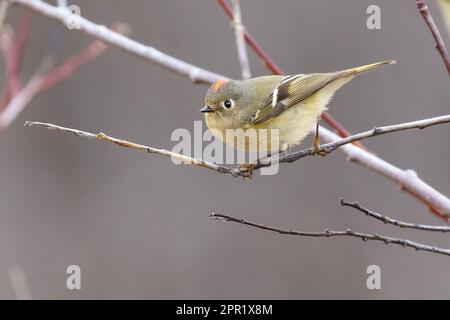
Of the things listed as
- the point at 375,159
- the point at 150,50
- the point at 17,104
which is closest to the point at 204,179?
the point at 150,50

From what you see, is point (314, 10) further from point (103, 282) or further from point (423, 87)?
point (103, 282)

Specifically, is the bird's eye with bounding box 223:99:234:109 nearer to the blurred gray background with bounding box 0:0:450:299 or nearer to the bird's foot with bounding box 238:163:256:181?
the bird's foot with bounding box 238:163:256:181

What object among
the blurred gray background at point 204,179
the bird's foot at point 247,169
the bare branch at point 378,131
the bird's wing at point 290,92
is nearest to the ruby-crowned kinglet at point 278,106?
the bird's wing at point 290,92

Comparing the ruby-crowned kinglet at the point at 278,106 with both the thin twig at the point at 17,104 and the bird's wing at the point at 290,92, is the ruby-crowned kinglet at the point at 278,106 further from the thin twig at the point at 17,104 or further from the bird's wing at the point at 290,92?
the thin twig at the point at 17,104

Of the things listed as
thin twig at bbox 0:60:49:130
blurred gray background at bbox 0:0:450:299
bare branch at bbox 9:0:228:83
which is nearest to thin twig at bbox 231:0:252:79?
bare branch at bbox 9:0:228:83

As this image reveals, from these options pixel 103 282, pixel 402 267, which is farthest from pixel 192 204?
pixel 402 267

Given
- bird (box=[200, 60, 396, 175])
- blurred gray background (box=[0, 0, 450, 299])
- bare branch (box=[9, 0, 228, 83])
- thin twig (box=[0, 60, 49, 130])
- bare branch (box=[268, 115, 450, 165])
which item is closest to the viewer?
bare branch (box=[268, 115, 450, 165])

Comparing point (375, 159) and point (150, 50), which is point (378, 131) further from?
point (150, 50)
